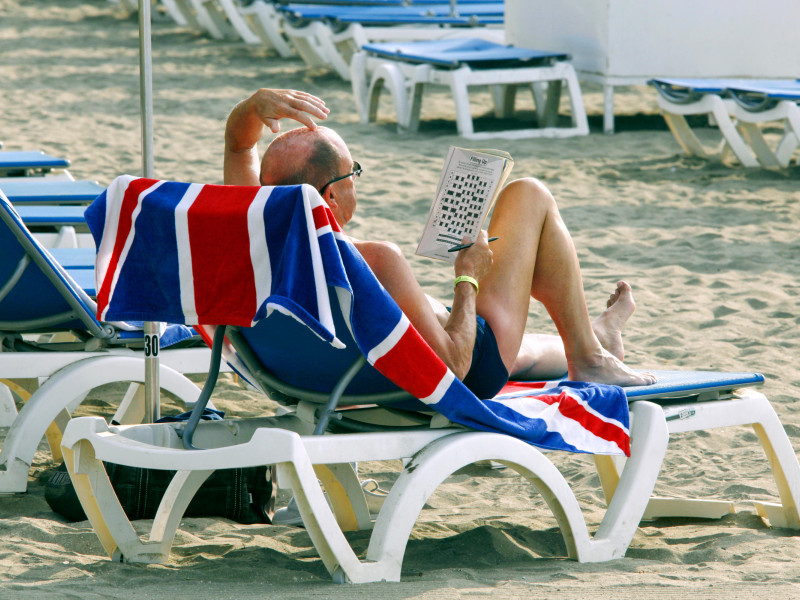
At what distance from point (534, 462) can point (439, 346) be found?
333mm

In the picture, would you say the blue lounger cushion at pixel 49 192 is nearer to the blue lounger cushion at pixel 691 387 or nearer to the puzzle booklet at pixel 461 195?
the puzzle booklet at pixel 461 195

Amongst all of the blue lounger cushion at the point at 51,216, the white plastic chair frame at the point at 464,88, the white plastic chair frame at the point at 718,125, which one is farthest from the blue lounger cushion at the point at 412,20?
the blue lounger cushion at the point at 51,216

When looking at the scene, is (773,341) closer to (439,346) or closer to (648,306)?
(648,306)

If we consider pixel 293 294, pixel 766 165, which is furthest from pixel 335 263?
pixel 766 165

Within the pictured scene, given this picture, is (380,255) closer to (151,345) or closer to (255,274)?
(255,274)

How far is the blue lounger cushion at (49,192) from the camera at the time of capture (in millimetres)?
5094

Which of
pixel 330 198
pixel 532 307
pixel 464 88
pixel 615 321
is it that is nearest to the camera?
pixel 330 198

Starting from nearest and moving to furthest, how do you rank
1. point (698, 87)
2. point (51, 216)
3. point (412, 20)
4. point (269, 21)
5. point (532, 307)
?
point (51, 216) → point (532, 307) → point (698, 87) → point (412, 20) → point (269, 21)

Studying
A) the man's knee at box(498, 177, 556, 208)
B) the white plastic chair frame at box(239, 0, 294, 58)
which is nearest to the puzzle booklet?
the man's knee at box(498, 177, 556, 208)

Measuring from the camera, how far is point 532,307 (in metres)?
5.43

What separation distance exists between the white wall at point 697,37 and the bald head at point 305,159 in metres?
7.34

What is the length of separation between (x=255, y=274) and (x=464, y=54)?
7.35m

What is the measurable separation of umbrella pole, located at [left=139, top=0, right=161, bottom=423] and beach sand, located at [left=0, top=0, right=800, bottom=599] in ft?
1.16

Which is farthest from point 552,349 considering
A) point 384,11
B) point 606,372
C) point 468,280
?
point 384,11
